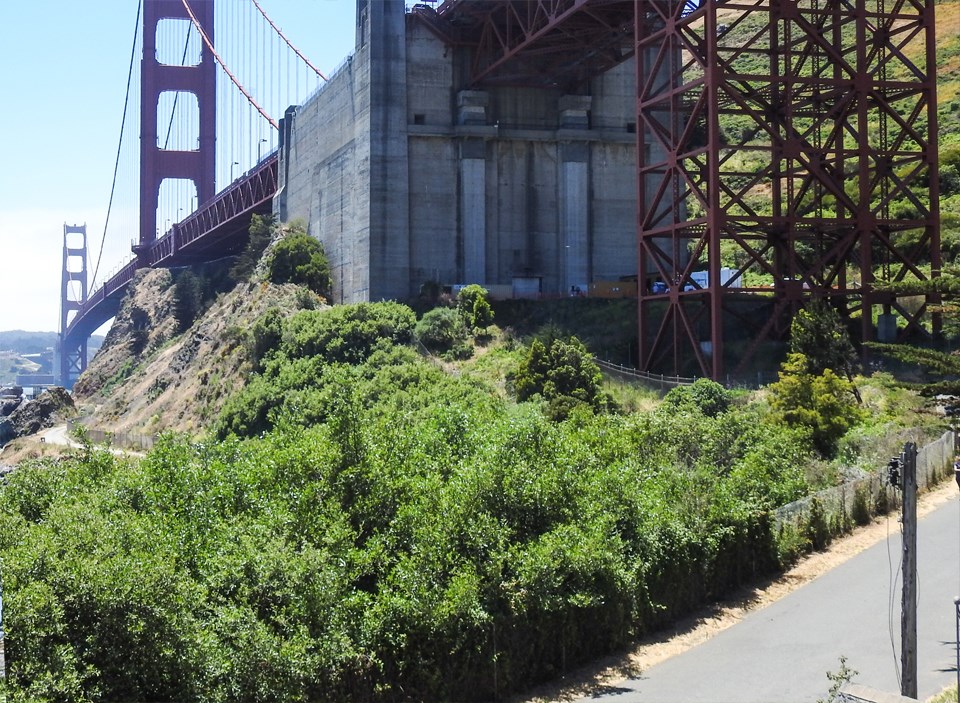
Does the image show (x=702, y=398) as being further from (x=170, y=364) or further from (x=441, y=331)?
(x=170, y=364)

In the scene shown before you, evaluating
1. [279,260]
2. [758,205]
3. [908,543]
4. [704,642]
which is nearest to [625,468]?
[704,642]

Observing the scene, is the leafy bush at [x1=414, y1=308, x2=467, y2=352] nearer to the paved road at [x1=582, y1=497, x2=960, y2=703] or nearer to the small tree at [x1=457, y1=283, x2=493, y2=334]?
the small tree at [x1=457, y1=283, x2=493, y2=334]

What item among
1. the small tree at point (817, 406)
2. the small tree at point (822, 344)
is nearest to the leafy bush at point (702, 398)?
the small tree at point (817, 406)

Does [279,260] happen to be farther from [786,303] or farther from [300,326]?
[786,303]

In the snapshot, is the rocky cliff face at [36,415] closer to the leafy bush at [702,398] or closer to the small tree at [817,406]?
the leafy bush at [702,398]

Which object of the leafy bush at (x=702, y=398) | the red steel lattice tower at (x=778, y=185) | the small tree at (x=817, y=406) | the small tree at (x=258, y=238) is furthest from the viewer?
the small tree at (x=258, y=238)

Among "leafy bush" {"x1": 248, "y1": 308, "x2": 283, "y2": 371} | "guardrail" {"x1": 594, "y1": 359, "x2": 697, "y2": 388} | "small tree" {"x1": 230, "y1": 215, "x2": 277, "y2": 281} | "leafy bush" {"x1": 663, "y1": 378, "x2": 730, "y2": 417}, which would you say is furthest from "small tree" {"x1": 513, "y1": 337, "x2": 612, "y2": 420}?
"small tree" {"x1": 230, "y1": 215, "x2": 277, "y2": 281}

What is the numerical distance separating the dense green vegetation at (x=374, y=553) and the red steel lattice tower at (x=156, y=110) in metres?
90.2

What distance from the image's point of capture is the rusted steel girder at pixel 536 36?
4859cm

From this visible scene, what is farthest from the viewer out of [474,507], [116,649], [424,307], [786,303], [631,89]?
[631,89]

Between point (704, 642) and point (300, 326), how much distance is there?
36.7 m

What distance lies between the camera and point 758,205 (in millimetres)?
70438

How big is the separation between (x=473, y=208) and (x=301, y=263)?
1195cm

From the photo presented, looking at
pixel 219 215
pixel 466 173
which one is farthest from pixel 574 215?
pixel 219 215
